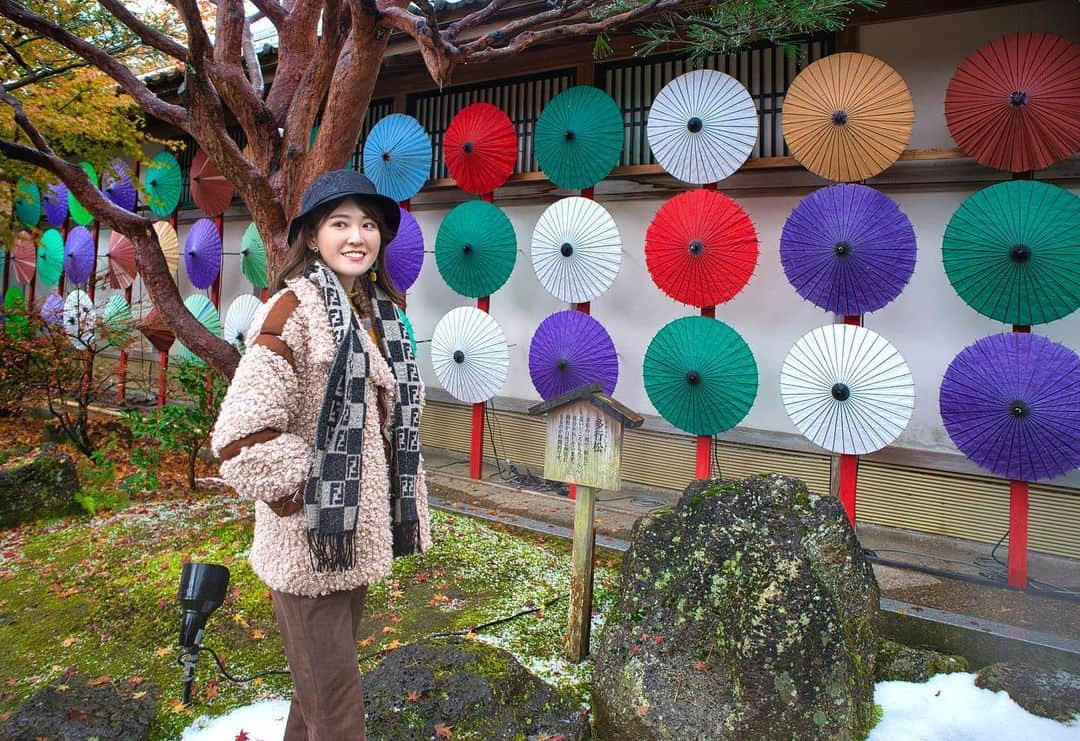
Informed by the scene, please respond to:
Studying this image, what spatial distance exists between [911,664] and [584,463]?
197cm

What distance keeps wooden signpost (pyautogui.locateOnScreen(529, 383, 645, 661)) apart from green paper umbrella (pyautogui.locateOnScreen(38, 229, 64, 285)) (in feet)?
37.9

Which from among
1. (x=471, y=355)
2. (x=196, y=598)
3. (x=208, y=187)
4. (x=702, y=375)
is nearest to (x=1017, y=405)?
(x=702, y=375)

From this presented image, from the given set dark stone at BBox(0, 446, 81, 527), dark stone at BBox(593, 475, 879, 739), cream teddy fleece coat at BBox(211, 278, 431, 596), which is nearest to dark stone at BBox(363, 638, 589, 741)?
dark stone at BBox(593, 475, 879, 739)

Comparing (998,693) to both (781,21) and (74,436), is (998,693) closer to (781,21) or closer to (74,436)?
(781,21)

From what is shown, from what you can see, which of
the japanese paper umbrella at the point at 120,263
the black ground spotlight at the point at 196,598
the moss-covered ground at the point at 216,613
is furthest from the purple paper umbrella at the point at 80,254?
the black ground spotlight at the point at 196,598

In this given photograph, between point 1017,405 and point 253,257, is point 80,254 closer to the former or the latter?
point 253,257

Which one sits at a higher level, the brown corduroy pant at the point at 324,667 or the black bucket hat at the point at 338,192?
the black bucket hat at the point at 338,192

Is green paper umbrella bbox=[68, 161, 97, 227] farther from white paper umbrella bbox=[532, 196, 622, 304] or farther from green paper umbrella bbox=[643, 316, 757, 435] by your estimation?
green paper umbrella bbox=[643, 316, 757, 435]

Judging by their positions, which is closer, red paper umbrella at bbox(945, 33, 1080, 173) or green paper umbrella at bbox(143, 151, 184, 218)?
red paper umbrella at bbox(945, 33, 1080, 173)

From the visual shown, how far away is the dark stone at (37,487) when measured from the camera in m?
5.70

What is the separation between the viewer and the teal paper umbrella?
6.00m

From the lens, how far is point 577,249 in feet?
19.9

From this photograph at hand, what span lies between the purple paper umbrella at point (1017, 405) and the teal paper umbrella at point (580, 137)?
10.9 feet

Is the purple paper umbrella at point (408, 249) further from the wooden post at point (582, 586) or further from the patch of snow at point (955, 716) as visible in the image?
the patch of snow at point (955, 716)
